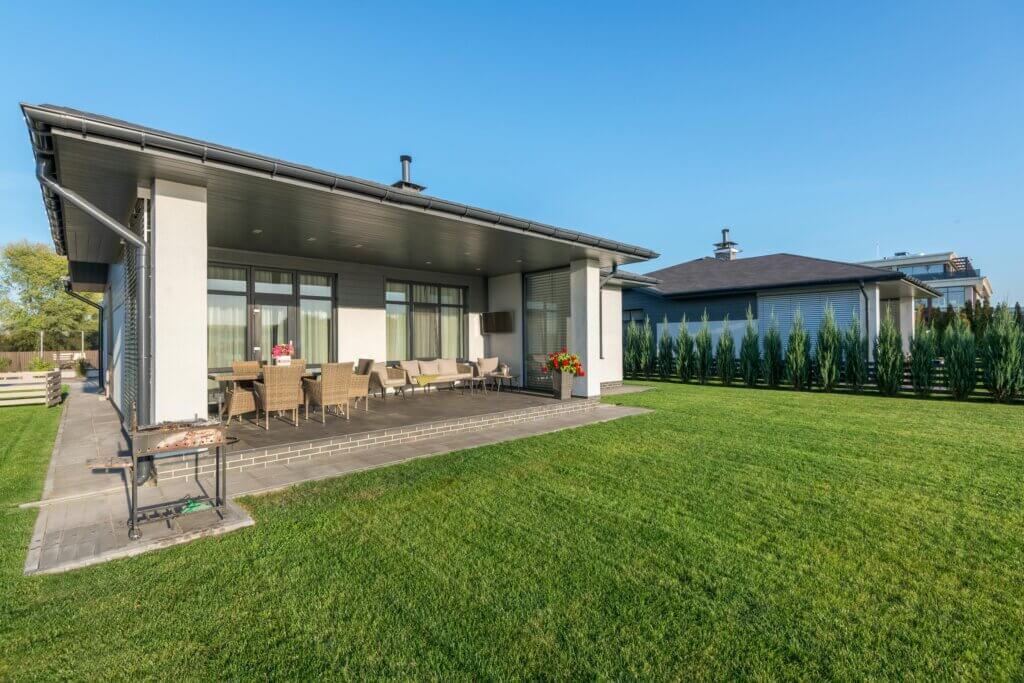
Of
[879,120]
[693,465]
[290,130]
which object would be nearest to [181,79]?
[290,130]

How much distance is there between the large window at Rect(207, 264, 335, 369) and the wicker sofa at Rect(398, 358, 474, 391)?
162 centimetres

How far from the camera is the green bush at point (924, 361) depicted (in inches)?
447

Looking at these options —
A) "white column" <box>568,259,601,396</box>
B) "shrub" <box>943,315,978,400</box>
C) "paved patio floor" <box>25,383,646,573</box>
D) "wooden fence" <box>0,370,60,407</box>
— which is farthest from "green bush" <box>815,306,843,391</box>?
"wooden fence" <box>0,370,60,407</box>

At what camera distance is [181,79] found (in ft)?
30.0

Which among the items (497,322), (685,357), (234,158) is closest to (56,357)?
(497,322)

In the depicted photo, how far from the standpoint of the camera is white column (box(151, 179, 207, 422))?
4.64 metres

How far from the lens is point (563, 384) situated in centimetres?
885

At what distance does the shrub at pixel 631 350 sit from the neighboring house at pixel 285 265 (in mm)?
2434

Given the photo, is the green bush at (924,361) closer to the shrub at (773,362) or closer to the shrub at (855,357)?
the shrub at (855,357)

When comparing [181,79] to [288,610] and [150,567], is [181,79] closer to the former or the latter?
[150,567]

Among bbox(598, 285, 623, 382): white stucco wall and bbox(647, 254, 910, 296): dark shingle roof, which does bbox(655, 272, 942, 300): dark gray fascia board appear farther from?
bbox(598, 285, 623, 382): white stucco wall

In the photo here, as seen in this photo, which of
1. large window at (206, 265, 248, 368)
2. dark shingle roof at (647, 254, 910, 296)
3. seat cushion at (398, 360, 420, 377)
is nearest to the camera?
large window at (206, 265, 248, 368)

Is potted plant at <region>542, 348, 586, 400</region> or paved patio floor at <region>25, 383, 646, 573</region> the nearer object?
paved patio floor at <region>25, 383, 646, 573</region>

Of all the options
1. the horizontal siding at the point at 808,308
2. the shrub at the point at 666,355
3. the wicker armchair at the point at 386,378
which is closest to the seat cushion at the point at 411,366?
the wicker armchair at the point at 386,378
